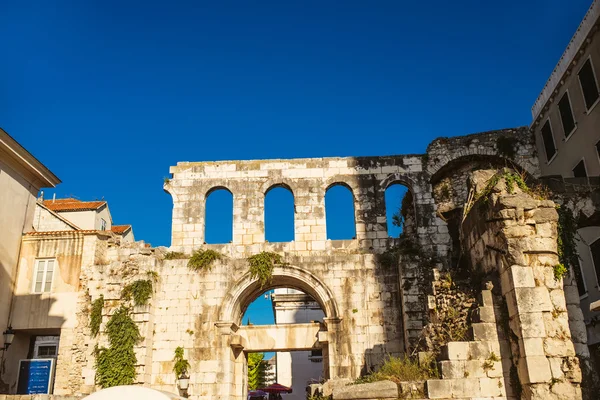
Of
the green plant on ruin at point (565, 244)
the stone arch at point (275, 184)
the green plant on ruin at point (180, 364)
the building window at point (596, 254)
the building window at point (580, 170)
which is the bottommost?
the green plant on ruin at point (180, 364)

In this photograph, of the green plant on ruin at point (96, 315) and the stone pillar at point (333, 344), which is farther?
the green plant on ruin at point (96, 315)

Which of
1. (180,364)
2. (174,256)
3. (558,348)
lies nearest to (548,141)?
(558,348)

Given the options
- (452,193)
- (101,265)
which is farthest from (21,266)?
(452,193)

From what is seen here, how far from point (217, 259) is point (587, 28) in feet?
44.4

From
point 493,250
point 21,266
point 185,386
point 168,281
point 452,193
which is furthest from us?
point 452,193

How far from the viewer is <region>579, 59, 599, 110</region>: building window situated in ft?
55.2

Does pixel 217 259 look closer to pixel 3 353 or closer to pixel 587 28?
pixel 3 353

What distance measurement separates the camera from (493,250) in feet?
32.1

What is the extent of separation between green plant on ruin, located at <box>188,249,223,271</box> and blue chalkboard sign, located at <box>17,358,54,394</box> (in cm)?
595

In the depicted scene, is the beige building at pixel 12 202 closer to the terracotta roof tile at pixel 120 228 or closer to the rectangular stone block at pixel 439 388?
the terracotta roof tile at pixel 120 228

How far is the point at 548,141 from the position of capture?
64.7ft

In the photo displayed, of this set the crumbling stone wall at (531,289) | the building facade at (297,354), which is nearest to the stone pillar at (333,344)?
the crumbling stone wall at (531,289)

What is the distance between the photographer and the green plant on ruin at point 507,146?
1981 cm

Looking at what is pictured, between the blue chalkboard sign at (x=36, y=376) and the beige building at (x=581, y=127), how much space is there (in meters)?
17.1
